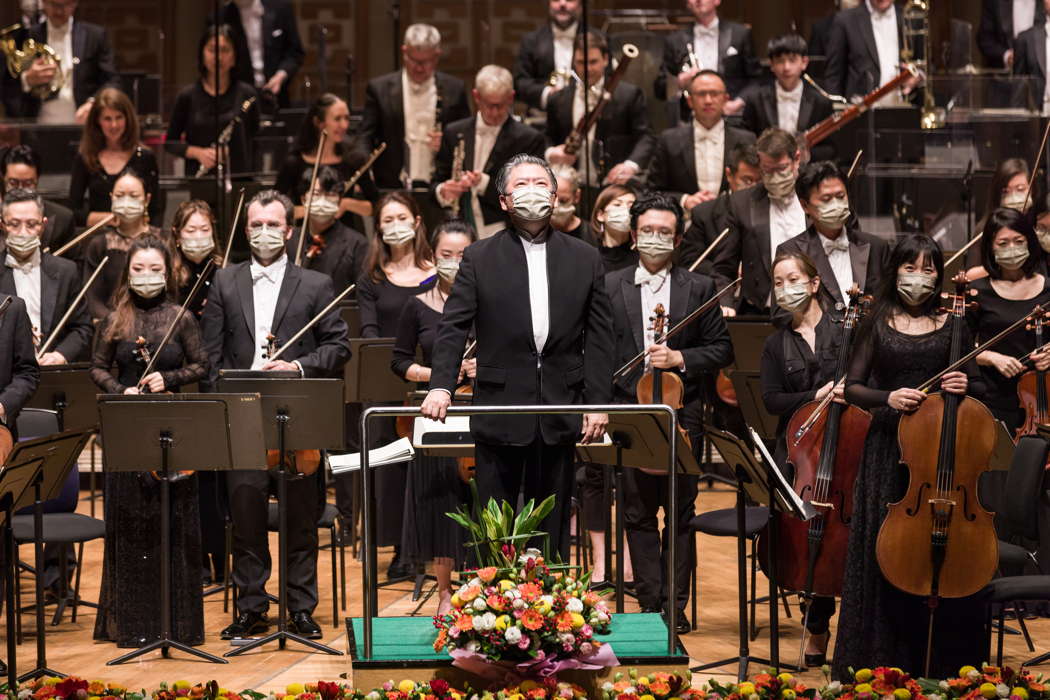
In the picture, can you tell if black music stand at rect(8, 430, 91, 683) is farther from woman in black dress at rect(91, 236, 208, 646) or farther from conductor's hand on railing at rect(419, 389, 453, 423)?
conductor's hand on railing at rect(419, 389, 453, 423)


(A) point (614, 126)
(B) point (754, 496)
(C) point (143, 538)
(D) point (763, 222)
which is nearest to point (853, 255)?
(D) point (763, 222)

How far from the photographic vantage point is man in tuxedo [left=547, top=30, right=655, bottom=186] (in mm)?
7703

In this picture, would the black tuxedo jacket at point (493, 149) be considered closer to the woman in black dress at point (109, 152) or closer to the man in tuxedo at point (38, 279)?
the woman in black dress at point (109, 152)

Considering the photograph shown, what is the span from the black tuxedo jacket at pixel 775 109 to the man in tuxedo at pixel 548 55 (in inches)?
40.5

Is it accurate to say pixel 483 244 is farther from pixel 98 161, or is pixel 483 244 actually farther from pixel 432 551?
pixel 98 161

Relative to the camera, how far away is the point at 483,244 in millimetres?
4422

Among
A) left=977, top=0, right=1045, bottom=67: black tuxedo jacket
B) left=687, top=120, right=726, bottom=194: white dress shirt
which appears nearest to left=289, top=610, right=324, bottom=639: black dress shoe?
left=687, top=120, right=726, bottom=194: white dress shirt

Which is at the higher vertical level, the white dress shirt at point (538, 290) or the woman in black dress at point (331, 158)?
the woman in black dress at point (331, 158)

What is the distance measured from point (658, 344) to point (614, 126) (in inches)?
113

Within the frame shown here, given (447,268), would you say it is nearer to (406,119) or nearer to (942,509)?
(942,509)

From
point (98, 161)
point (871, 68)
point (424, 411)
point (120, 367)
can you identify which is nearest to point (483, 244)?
point (424, 411)

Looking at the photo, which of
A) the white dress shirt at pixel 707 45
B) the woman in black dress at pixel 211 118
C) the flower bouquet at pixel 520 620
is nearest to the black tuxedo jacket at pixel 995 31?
the white dress shirt at pixel 707 45

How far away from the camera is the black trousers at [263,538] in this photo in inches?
206

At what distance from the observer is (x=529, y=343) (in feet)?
14.3
